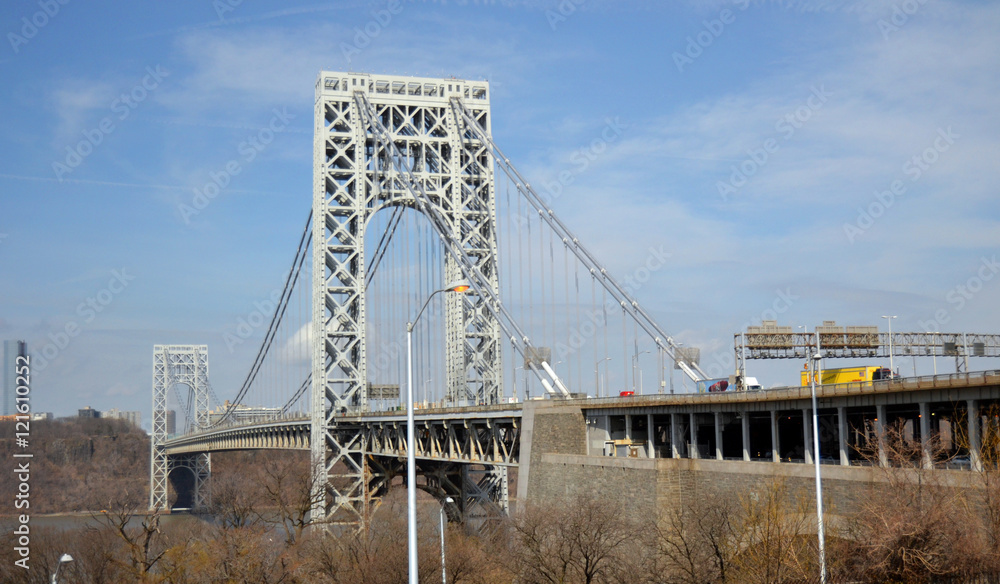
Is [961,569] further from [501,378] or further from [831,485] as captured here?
[501,378]

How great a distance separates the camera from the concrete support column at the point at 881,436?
28281mm

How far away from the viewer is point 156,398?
16300 centimetres

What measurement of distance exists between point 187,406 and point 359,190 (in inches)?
4603

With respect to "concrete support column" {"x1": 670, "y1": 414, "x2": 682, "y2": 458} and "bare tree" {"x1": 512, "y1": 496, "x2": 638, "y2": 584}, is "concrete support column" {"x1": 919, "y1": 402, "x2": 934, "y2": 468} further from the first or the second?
"concrete support column" {"x1": 670, "y1": 414, "x2": 682, "y2": 458}

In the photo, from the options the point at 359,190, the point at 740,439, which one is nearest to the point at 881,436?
the point at 740,439

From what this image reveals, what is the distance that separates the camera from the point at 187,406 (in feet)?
568

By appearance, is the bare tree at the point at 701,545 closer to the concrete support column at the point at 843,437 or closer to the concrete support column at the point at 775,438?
the concrete support column at the point at 775,438

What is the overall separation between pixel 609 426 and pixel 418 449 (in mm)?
21395

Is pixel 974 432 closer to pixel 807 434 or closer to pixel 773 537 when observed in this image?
pixel 807 434

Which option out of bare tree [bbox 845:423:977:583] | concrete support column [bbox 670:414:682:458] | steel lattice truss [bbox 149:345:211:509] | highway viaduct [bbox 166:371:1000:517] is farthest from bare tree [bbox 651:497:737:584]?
steel lattice truss [bbox 149:345:211:509]

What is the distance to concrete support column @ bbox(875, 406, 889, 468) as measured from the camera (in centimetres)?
2828

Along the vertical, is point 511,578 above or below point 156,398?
below

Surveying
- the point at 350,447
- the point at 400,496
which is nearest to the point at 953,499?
the point at 350,447

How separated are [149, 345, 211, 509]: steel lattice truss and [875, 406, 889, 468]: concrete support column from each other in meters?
125
